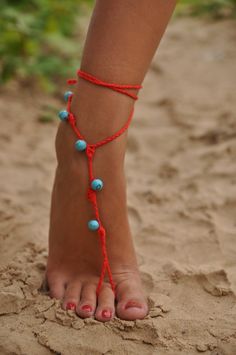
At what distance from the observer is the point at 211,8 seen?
526cm

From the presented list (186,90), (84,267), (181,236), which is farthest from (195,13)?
(84,267)

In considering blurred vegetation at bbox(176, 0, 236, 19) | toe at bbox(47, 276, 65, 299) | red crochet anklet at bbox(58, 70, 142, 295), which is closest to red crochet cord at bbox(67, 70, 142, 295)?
red crochet anklet at bbox(58, 70, 142, 295)

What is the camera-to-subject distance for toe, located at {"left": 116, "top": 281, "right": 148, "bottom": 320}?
4.97 feet

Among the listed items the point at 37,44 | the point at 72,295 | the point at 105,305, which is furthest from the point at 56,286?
the point at 37,44

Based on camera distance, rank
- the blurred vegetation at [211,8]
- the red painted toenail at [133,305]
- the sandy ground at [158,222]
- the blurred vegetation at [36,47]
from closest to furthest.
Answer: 1. the sandy ground at [158,222]
2. the red painted toenail at [133,305]
3. the blurred vegetation at [36,47]
4. the blurred vegetation at [211,8]

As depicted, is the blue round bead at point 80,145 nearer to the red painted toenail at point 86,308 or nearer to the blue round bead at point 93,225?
the blue round bead at point 93,225

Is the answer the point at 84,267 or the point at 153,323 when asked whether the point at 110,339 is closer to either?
the point at 153,323

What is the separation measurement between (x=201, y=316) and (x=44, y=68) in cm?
227

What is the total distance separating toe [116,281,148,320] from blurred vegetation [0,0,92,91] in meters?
2.09

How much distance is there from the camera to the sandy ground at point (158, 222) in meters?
1.44

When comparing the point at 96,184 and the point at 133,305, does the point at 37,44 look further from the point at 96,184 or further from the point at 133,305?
the point at 133,305

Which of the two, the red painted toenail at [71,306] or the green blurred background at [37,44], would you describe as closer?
the red painted toenail at [71,306]

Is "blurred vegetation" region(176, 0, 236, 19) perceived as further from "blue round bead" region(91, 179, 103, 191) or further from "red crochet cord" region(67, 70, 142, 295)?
"blue round bead" region(91, 179, 103, 191)

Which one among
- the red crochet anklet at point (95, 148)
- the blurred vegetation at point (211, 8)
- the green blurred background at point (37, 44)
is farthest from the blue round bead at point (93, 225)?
the blurred vegetation at point (211, 8)
